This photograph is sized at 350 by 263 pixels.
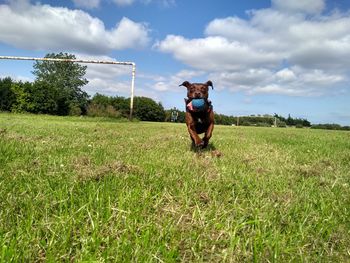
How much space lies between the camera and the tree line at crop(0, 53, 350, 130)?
44281 millimetres

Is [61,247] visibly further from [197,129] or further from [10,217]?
[197,129]

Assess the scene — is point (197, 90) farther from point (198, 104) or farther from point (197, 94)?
point (198, 104)

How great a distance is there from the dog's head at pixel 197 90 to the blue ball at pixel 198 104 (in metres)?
0.10

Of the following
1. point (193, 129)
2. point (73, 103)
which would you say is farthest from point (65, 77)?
point (193, 129)

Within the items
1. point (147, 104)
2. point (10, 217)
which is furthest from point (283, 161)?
point (147, 104)

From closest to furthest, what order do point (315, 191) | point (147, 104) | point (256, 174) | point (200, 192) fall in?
point (200, 192), point (315, 191), point (256, 174), point (147, 104)

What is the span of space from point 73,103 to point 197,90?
61.5m

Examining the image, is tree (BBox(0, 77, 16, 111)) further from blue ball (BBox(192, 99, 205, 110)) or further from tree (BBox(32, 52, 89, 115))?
blue ball (BBox(192, 99, 205, 110))

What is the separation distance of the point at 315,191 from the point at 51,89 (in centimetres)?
4570

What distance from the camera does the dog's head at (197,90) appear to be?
651cm

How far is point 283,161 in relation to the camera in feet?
19.9

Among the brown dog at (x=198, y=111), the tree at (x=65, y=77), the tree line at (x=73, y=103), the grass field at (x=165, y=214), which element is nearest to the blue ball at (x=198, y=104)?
the brown dog at (x=198, y=111)

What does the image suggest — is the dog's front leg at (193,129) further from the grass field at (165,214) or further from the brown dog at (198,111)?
the grass field at (165,214)

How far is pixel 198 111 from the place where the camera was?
261 inches
